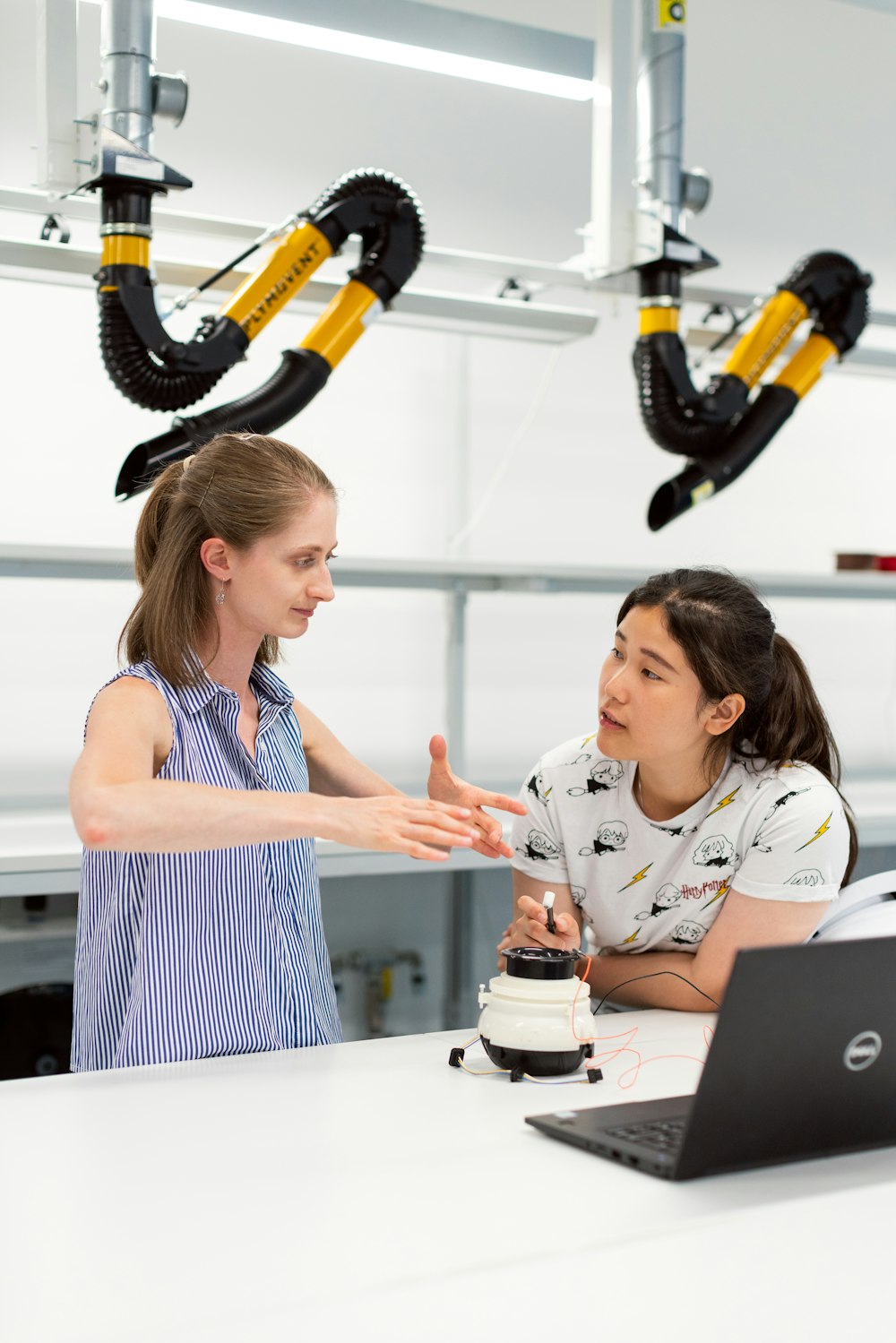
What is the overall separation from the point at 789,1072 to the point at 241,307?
4.90ft

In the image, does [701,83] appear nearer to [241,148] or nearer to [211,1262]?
[241,148]

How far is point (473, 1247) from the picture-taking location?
904 mm

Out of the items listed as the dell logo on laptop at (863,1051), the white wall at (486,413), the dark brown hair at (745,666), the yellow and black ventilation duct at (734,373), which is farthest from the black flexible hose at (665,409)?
the dell logo on laptop at (863,1051)

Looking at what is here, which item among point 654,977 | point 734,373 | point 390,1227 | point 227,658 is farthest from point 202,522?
point 734,373

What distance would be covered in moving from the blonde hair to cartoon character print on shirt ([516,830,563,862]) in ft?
1.66

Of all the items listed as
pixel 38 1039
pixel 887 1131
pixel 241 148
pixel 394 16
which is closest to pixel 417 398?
pixel 241 148

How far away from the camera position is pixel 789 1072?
103 cm

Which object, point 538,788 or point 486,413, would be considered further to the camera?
point 486,413

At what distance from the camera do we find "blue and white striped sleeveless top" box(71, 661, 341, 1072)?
147cm

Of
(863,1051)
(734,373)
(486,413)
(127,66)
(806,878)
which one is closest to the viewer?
(863,1051)

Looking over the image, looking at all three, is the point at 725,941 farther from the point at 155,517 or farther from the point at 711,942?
the point at 155,517

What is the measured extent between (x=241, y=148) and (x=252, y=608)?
6.38 feet

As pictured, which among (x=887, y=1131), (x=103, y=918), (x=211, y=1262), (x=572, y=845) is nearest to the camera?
(x=211, y=1262)

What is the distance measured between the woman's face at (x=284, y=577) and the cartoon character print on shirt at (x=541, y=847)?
439mm
